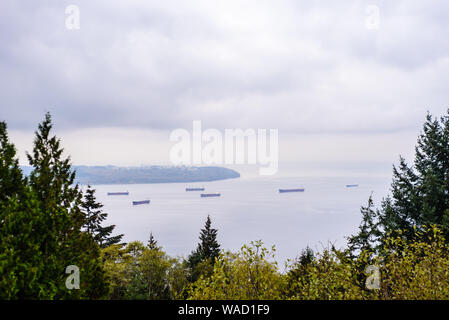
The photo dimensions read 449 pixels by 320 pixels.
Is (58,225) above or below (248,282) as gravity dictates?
above

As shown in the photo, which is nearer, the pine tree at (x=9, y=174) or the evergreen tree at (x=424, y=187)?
the pine tree at (x=9, y=174)

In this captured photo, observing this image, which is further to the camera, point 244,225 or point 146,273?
point 244,225

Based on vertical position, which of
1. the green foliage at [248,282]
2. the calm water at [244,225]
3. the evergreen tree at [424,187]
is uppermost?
the evergreen tree at [424,187]

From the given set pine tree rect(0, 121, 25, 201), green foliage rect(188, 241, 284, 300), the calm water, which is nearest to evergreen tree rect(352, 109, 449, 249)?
green foliage rect(188, 241, 284, 300)

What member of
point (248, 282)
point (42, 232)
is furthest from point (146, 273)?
point (248, 282)

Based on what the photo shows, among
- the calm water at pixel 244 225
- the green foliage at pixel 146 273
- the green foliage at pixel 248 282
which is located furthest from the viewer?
the calm water at pixel 244 225

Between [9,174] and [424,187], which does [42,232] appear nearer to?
[9,174]

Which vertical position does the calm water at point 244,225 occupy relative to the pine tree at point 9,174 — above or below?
below

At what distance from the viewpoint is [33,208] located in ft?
30.7

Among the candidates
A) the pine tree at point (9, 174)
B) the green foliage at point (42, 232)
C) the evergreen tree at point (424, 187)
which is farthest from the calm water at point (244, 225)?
the pine tree at point (9, 174)

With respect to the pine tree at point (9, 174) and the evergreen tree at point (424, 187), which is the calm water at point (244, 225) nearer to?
the evergreen tree at point (424, 187)
